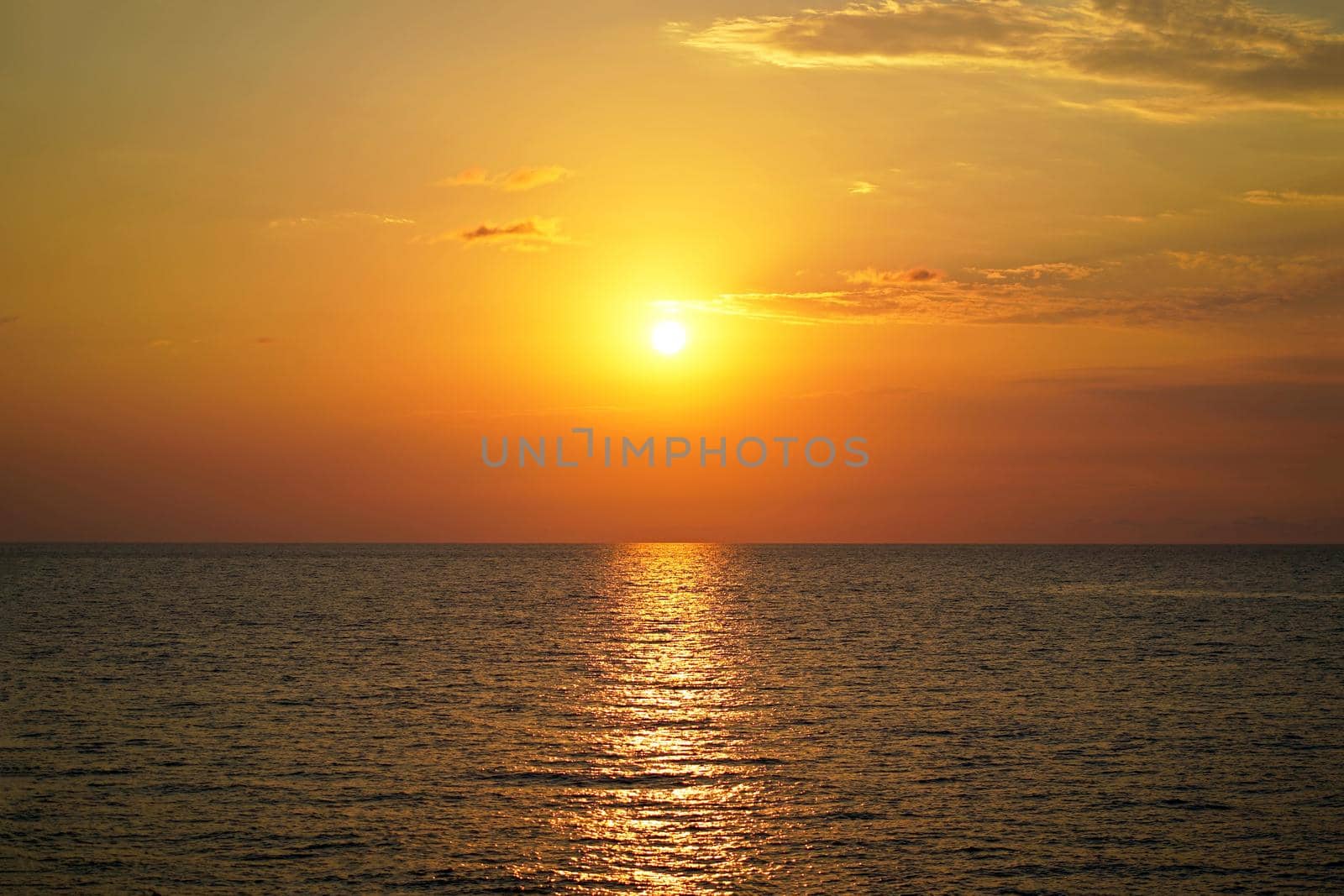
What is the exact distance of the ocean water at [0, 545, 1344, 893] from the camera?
31266 millimetres

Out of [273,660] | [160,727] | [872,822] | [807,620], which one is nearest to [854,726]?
[872,822]

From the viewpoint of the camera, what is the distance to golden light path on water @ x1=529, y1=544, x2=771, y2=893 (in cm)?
3097

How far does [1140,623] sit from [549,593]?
87368 millimetres

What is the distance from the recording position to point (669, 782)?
134 feet

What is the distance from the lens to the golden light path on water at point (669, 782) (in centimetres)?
3097

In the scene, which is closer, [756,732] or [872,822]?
[872,822]

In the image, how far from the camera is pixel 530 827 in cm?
3462

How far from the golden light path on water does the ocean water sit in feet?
0.57

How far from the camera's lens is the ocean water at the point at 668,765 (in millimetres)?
31266

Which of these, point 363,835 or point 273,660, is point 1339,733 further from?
point 273,660

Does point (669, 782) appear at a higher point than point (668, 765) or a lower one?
higher

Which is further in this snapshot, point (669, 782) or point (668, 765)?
point (668, 765)

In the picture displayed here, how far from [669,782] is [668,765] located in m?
2.79

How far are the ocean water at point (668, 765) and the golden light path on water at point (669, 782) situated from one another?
173 millimetres
